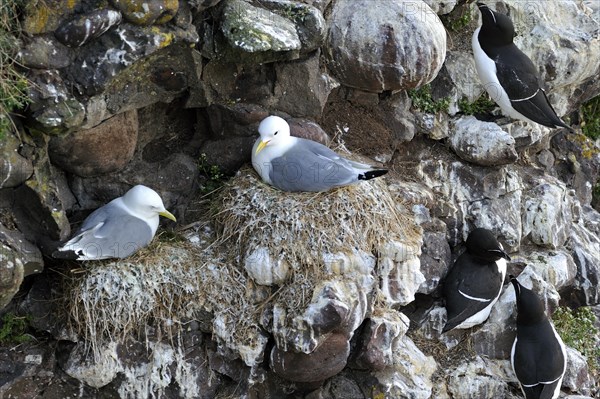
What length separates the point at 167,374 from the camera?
18.0ft

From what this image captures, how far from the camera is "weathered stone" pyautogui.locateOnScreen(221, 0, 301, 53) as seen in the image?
5.58 meters

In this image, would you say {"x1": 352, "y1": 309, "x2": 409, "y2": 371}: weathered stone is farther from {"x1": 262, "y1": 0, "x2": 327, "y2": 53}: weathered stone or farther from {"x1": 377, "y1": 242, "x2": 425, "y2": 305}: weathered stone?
{"x1": 262, "y1": 0, "x2": 327, "y2": 53}: weathered stone

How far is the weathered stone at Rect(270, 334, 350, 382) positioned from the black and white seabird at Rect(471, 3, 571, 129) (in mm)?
2500

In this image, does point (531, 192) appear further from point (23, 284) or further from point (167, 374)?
point (23, 284)

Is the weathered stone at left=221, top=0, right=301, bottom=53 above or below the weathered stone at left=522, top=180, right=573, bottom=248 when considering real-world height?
above

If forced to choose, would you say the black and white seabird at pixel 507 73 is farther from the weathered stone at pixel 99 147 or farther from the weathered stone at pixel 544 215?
the weathered stone at pixel 99 147

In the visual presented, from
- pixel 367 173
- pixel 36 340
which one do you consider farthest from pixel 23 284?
pixel 367 173

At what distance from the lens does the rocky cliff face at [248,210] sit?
16.8ft

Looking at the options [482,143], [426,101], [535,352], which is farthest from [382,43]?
[535,352]

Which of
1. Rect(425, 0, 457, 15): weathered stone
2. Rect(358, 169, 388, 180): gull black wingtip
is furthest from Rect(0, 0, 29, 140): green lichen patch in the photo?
Rect(425, 0, 457, 15): weathered stone

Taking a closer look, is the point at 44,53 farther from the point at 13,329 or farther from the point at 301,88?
the point at 301,88

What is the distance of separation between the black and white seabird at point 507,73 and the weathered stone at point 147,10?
9.14 feet

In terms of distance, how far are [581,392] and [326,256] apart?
263 cm

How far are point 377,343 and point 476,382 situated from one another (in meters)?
1.07
